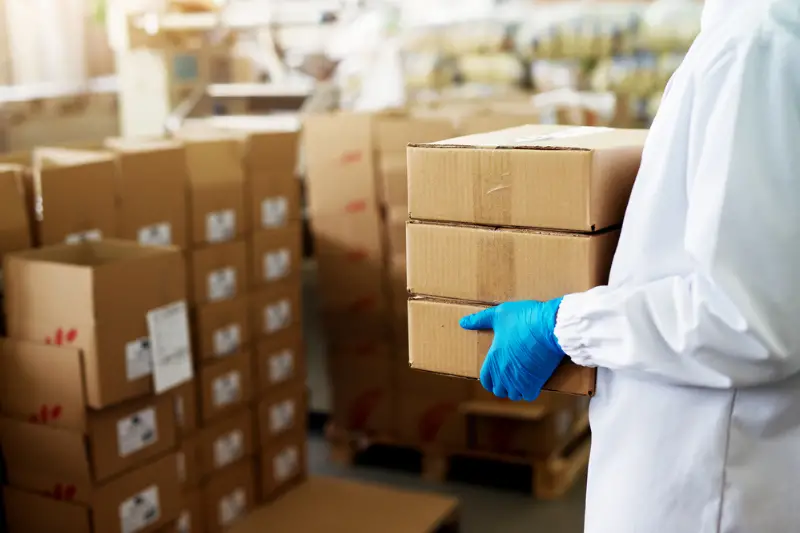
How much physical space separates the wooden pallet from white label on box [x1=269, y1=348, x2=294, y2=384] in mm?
626

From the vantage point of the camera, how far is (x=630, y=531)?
146 cm

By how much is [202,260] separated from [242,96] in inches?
82.0

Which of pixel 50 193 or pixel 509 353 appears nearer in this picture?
pixel 509 353

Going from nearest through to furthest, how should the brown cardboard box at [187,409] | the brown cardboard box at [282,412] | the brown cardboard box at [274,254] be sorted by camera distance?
1. the brown cardboard box at [187,409]
2. the brown cardboard box at [274,254]
3. the brown cardboard box at [282,412]

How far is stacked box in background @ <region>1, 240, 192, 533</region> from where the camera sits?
2.18 metres

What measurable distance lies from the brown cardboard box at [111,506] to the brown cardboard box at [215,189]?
0.84 meters

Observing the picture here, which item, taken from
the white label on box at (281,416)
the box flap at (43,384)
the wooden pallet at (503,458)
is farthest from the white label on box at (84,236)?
the wooden pallet at (503,458)

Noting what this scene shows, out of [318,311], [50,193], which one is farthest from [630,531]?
[318,311]

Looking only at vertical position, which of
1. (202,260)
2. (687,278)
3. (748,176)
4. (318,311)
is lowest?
(318,311)

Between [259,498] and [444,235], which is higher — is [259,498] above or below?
below

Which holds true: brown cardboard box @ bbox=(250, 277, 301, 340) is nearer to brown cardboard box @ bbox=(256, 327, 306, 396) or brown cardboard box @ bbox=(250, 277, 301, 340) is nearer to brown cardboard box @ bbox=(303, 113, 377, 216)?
brown cardboard box @ bbox=(256, 327, 306, 396)

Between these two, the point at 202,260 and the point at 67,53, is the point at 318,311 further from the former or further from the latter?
the point at 67,53

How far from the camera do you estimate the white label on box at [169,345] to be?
230cm

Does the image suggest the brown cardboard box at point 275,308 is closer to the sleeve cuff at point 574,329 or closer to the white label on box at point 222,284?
the white label on box at point 222,284
